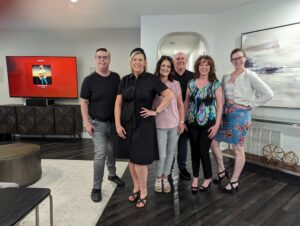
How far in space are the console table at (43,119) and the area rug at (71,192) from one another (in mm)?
1203

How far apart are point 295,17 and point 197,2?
1299mm

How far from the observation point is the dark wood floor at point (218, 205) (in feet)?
5.92

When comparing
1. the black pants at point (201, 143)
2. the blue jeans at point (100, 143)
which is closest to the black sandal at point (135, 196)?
the blue jeans at point (100, 143)

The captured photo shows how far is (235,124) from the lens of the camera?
2156 millimetres

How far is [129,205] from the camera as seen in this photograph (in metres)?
2.04

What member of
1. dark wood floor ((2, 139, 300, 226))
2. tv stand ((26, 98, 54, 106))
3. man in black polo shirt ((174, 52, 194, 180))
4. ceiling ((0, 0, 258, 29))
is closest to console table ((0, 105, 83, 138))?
tv stand ((26, 98, 54, 106))

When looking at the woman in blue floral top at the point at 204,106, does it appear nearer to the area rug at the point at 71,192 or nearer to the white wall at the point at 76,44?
the area rug at the point at 71,192

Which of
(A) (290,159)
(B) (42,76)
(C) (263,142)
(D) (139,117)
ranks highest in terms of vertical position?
(B) (42,76)

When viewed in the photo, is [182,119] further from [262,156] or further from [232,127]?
[262,156]

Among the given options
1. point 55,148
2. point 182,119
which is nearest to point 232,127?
point 182,119

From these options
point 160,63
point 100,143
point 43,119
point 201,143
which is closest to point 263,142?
point 201,143

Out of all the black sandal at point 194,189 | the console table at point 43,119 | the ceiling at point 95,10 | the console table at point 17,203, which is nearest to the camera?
the console table at point 17,203

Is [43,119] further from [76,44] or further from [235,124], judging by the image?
[235,124]

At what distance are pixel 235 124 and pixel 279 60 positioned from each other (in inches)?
52.0
